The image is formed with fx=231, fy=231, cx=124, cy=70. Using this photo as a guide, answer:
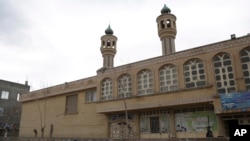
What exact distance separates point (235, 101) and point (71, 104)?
1873 centimetres

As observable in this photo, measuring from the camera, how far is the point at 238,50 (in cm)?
1647

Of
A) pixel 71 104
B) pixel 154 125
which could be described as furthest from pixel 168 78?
pixel 71 104

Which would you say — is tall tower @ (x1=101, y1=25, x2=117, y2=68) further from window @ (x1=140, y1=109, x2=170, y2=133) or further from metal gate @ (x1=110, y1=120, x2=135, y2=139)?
window @ (x1=140, y1=109, x2=170, y2=133)

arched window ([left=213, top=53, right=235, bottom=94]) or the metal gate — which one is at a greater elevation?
arched window ([left=213, top=53, right=235, bottom=94])

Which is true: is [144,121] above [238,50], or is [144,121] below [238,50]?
below

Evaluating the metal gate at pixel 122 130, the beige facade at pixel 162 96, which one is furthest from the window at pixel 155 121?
the metal gate at pixel 122 130

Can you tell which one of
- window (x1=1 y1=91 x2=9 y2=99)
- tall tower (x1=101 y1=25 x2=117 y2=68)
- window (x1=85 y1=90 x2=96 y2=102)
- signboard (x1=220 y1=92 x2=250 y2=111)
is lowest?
signboard (x1=220 y1=92 x2=250 y2=111)

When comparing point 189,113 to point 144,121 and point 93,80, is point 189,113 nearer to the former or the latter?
point 144,121

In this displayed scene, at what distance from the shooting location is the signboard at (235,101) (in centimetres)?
1494

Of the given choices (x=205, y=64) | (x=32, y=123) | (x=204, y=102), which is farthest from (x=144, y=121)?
(x=32, y=123)

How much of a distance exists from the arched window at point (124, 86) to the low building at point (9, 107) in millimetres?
25032

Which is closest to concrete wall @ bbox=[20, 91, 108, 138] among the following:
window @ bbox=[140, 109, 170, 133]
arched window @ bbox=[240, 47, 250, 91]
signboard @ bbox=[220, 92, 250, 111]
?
window @ bbox=[140, 109, 170, 133]

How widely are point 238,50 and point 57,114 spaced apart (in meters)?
21.7

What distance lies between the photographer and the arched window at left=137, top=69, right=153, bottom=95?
2058 cm
